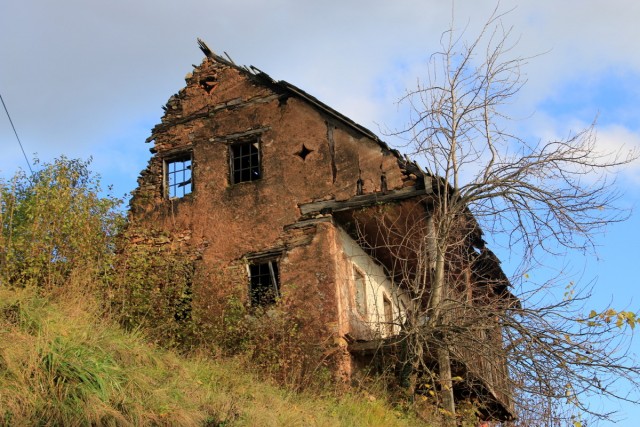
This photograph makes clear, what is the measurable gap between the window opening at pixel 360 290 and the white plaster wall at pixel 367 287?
63 mm

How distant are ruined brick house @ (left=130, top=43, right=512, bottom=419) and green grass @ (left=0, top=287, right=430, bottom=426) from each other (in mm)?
2245

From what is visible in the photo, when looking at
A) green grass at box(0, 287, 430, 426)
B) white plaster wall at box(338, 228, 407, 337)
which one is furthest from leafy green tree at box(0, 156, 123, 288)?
white plaster wall at box(338, 228, 407, 337)

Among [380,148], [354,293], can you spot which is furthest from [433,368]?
[380,148]

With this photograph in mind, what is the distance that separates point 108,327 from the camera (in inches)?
457

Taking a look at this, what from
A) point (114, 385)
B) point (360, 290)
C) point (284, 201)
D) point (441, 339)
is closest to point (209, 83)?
point (284, 201)

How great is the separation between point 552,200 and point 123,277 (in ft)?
24.8

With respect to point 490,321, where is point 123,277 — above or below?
above

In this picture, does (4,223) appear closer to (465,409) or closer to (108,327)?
(108,327)

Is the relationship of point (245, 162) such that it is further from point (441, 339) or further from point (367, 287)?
point (441, 339)

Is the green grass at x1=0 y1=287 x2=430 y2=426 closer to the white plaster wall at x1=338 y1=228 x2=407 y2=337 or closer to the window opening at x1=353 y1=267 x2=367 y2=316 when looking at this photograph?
the white plaster wall at x1=338 y1=228 x2=407 y2=337

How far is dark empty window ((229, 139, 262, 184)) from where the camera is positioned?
1627cm

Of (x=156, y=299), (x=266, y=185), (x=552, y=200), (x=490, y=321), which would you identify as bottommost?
(x=490, y=321)

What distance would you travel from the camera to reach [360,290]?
15.7 metres

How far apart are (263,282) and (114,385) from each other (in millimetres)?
6124
